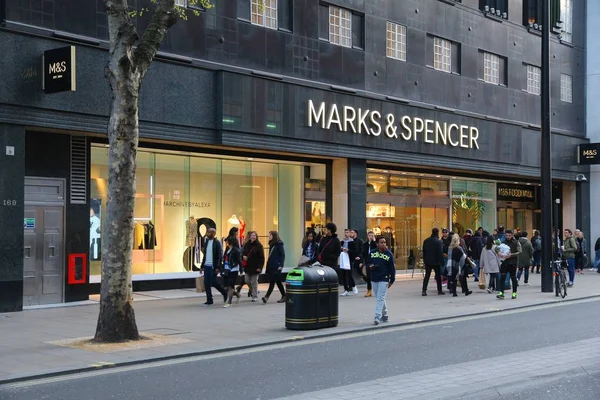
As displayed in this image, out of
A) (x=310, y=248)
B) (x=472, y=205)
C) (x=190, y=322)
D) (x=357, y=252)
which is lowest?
(x=190, y=322)

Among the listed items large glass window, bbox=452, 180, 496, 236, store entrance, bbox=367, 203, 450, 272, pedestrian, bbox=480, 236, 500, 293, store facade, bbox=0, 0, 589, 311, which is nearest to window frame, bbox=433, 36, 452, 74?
store facade, bbox=0, 0, 589, 311

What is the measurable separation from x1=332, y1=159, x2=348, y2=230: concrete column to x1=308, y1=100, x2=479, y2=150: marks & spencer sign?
122 cm

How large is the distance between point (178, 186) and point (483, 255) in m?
8.24

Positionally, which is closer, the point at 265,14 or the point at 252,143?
the point at 252,143

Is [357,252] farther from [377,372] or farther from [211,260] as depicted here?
[377,372]

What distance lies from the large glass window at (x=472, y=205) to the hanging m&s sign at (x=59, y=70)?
17.4 meters

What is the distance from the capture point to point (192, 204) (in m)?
22.5

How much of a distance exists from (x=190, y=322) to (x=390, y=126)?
1202 centimetres

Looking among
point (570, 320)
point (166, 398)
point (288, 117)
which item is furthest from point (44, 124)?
point (570, 320)

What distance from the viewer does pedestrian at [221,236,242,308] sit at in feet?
60.1

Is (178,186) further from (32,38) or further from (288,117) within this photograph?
(32,38)

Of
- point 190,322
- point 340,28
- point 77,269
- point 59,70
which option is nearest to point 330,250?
point 190,322

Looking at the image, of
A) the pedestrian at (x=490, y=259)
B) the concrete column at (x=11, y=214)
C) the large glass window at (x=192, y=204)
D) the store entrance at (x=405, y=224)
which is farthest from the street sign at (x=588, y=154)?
the concrete column at (x=11, y=214)

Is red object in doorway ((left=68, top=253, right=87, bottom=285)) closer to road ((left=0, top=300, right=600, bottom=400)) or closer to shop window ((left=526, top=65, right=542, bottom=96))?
road ((left=0, top=300, right=600, bottom=400))
